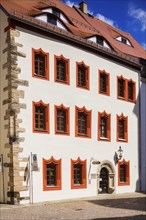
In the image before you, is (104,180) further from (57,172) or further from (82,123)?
(57,172)

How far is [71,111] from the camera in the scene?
826 inches

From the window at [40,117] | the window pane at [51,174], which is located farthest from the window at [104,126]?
the window at [40,117]

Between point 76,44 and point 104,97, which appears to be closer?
point 76,44

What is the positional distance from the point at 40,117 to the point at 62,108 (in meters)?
1.62

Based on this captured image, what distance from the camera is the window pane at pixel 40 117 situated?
19.1 m

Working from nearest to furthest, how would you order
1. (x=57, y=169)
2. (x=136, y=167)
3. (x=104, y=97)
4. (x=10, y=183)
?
1. (x=10, y=183)
2. (x=57, y=169)
3. (x=104, y=97)
4. (x=136, y=167)

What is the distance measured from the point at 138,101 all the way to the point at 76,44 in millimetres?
7276

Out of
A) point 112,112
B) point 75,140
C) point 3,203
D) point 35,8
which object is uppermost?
point 35,8

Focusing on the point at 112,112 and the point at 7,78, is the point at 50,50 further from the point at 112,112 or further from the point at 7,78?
the point at 112,112

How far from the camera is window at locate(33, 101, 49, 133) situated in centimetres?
1897

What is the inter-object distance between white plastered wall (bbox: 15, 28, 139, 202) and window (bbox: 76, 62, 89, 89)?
14.4 inches

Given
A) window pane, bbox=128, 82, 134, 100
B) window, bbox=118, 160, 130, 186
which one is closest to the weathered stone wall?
window, bbox=118, 160, 130, 186

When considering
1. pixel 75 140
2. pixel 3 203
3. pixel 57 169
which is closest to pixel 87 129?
pixel 75 140

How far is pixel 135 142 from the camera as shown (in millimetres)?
25750
